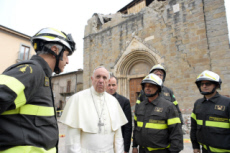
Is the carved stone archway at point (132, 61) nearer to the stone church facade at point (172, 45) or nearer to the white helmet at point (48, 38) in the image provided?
the stone church facade at point (172, 45)

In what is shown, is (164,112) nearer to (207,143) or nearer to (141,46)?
(207,143)

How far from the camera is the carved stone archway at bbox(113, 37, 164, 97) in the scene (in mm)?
8905

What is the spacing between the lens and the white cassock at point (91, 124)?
1939 mm

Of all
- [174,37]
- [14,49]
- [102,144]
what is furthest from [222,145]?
[14,49]

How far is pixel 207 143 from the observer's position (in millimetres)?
2285

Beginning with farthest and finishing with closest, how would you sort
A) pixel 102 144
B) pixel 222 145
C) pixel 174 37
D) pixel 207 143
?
pixel 174 37 < pixel 207 143 < pixel 222 145 < pixel 102 144

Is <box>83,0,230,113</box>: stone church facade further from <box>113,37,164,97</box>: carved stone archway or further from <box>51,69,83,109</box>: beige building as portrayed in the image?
<box>51,69,83,109</box>: beige building

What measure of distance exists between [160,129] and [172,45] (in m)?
6.56

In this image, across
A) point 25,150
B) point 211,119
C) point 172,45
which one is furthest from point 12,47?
point 211,119

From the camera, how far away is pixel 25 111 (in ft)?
3.41

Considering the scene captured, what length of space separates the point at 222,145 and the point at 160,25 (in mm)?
7478

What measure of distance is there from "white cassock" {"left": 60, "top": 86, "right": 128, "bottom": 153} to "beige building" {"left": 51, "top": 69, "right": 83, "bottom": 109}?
61.0 ft

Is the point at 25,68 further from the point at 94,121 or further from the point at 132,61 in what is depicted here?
the point at 132,61

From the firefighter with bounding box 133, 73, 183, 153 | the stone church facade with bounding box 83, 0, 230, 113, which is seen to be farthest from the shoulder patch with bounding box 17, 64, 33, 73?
the stone church facade with bounding box 83, 0, 230, 113
